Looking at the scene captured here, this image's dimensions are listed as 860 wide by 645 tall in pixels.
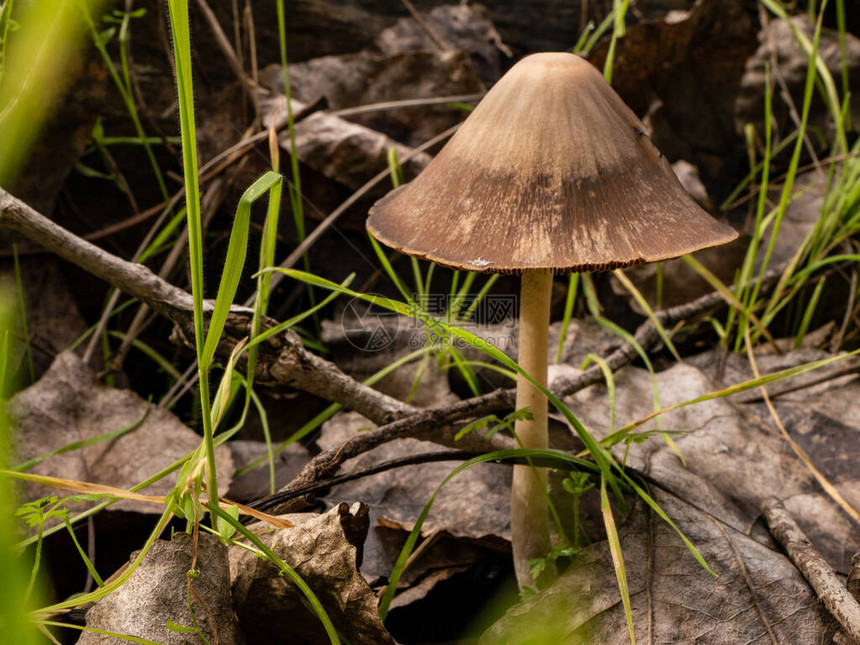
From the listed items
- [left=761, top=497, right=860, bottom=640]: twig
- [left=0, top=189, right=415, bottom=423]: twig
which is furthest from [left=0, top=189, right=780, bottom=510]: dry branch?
[left=761, top=497, right=860, bottom=640]: twig

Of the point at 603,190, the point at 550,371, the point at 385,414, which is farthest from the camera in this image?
the point at 550,371

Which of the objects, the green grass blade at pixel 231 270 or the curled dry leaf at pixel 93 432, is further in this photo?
the curled dry leaf at pixel 93 432

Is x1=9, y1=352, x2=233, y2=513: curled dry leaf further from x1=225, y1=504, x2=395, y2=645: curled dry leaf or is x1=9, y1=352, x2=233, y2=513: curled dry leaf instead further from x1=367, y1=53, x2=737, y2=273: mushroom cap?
x1=367, y1=53, x2=737, y2=273: mushroom cap

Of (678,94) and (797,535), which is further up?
(678,94)

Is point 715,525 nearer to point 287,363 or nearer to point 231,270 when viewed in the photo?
point 287,363

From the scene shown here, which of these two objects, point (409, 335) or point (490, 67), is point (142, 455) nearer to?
point (409, 335)

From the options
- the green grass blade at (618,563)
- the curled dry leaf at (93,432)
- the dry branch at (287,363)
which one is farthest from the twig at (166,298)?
the green grass blade at (618,563)

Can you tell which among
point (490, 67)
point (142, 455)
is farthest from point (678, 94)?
point (142, 455)

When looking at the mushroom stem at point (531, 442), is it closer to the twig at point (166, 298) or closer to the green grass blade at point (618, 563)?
the green grass blade at point (618, 563)
